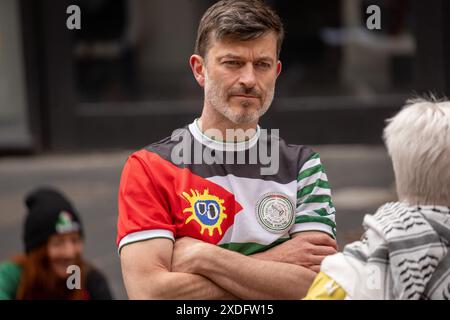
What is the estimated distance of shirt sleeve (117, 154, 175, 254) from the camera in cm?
305

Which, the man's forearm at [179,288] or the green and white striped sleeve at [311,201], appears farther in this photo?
the green and white striped sleeve at [311,201]

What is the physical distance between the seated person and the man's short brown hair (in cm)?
58

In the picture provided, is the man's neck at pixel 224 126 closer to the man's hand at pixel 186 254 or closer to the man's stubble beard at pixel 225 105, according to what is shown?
the man's stubble beard at pixel 225 105

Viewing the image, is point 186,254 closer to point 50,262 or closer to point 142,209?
point 142,209

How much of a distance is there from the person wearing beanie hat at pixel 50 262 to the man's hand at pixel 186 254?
6.03 feet

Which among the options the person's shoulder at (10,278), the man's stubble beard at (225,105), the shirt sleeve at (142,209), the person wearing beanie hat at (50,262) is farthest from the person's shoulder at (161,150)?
the person's shoulder at (10,278)

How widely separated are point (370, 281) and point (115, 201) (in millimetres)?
8460

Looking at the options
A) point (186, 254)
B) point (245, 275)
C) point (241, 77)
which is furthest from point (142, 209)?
point (241, 77)

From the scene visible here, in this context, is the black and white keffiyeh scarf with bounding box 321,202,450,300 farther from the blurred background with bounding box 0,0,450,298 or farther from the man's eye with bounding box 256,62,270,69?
the blurred background with bounding box 0,0,450,298

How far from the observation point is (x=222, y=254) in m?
3.04

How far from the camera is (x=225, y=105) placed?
3168 mm

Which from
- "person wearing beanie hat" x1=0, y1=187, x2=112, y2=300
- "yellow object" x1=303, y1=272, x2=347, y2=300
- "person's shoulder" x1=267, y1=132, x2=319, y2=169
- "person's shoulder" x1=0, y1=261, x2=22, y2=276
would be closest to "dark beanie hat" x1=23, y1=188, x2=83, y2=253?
"person wearing beanie hat" x1=0, y1=187, x2=112, y2=300

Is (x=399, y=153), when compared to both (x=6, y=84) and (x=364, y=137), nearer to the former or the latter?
(x=364, y=137)

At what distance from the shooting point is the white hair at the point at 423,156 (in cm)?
271
